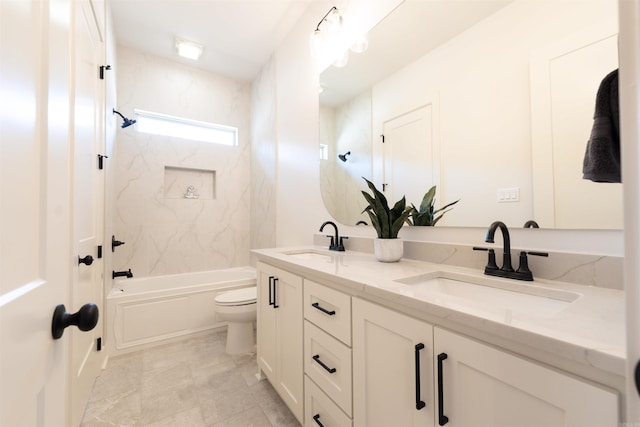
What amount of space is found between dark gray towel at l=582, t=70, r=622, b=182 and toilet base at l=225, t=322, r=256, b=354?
91.3 inches

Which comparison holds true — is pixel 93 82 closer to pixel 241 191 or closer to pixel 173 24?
pixel 173 24

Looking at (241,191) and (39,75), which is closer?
(39,75)

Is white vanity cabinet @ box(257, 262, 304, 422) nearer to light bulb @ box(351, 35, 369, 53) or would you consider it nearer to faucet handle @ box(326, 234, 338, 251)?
faucet handle @ box(326, 234, 338, 251)

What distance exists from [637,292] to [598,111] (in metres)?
0.68

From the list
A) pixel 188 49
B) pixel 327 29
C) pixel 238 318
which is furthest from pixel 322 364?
pixel 188 49

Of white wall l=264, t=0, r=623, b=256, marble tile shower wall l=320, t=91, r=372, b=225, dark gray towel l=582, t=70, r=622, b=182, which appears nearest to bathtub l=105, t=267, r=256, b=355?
white wall l=264, t=0, r=623, b=256

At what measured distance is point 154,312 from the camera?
7.72ft

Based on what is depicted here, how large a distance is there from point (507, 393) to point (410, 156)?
3.65 ft

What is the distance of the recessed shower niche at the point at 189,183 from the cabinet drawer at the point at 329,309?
8.14 ft

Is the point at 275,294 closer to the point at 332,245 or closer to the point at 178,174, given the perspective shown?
the point at 332,245

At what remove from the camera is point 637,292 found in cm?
26

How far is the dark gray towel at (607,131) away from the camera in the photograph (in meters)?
0.67

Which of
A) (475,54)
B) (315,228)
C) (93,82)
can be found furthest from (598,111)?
(93,82)

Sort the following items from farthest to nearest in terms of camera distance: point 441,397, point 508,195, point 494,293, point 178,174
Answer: point 178,174
point 508,195
point 494,293
point 441,397
